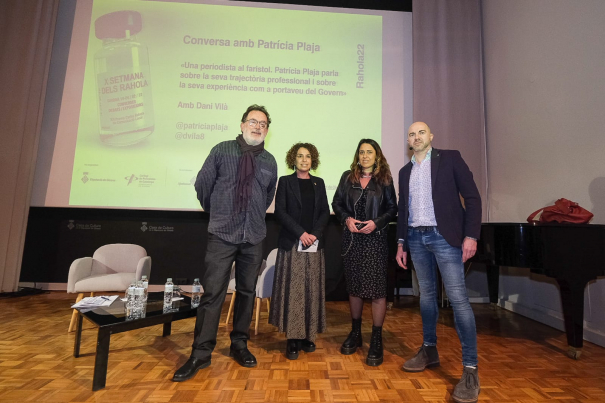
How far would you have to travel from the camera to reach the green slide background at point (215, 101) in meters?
4.03

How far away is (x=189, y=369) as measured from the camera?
185 centimetres

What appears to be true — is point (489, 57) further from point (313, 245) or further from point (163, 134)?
point (163, 134)

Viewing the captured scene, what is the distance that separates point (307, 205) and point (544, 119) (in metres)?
2.86

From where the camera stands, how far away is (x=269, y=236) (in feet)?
14.8

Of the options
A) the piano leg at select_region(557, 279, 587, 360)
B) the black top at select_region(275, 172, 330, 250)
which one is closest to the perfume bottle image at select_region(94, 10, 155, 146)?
the black top at select_region(275, 172, 330, 250)

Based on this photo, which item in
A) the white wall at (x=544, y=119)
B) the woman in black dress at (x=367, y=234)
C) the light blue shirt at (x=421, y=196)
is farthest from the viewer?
the white wall at (x=544, y=119)

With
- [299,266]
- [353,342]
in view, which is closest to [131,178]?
[299,266]

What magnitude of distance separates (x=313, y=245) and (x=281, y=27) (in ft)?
11.3

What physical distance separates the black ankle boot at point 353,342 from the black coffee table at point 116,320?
1.10m

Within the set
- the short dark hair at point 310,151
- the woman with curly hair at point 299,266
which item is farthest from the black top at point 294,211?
the short dark hair at point 310,151

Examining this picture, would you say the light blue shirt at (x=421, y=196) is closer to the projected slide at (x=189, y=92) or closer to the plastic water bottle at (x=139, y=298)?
the plastic water bottle at (x=139, y=298)

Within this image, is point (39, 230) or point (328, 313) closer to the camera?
point (328, 313)

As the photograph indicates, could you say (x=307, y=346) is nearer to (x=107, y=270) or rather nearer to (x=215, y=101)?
(x=107, y=270)

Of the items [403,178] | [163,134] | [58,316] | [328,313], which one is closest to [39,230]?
[58,316]
